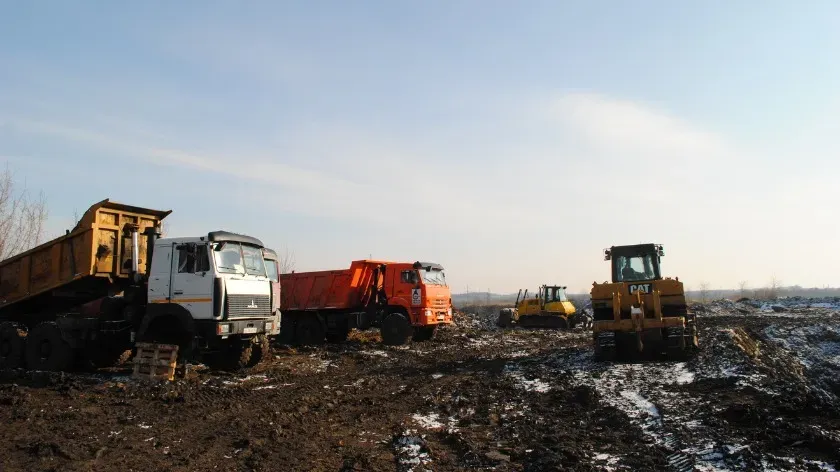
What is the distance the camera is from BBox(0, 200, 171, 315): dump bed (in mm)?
12297

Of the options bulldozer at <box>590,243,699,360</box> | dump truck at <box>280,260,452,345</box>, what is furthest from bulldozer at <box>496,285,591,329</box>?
bulldozer at <box>590,243,699,360</box>

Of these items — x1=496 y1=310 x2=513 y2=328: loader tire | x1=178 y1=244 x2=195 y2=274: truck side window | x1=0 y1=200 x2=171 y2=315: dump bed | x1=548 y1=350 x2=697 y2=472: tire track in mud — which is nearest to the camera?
x1=548 y1=350 x2=697 y2=472: tire track in mud

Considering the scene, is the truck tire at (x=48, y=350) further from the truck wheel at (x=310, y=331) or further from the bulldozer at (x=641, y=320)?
the bulldozer at (x=641, y=320)

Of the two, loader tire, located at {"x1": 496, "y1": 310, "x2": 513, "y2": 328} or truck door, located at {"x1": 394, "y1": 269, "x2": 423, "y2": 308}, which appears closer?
truck door, located at {"x1": 394, "y1": 269, "x2": 423, "y2": 308}

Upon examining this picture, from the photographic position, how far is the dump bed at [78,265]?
1230 centimetres

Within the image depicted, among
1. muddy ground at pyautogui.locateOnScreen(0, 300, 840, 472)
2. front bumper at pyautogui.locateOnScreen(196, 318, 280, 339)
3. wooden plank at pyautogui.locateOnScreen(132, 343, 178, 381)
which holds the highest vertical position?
front bumper at pyautogui.locateOnScreen(196, 318, 280, 339)

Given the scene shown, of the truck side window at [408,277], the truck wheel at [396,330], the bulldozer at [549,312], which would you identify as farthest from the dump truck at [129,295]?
the bulldozer at [549,312]

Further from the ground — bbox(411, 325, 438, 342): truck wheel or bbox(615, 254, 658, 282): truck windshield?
bbox(615, 254, 658, 282): truck windshield

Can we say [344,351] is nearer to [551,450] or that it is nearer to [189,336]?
[189,336]

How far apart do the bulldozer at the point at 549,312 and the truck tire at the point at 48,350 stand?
21.7 m

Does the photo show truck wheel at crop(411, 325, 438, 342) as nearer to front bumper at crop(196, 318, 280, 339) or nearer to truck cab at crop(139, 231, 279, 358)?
front bumper at crop(196, 318, 280, 339)

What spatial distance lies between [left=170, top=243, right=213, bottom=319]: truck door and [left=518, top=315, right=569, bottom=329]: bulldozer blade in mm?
20688

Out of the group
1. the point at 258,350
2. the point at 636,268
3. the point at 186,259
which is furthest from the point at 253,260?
the point at 636,268

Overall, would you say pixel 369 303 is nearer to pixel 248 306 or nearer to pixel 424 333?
pixel 424 333
